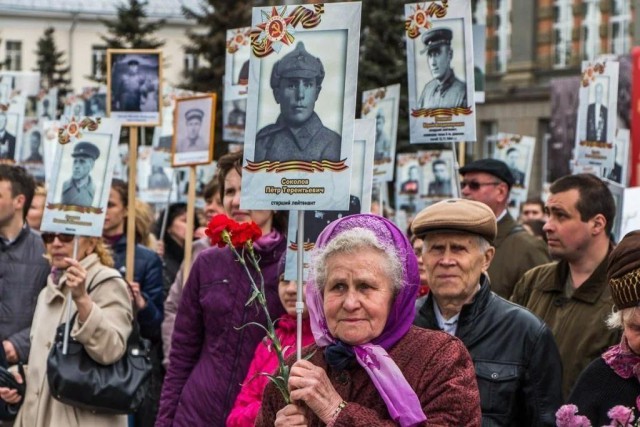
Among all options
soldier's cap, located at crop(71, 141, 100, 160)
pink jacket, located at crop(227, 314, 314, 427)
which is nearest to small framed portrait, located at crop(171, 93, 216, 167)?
soldier's cap, located at crop(71, 141, 100, 160)

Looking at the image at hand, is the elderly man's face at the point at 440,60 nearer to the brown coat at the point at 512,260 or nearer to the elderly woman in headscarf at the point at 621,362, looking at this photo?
the brown coat at the point at 512,260

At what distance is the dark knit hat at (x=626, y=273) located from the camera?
433 cm

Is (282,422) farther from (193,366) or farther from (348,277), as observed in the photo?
(193,366)

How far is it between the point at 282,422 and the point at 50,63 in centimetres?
6280

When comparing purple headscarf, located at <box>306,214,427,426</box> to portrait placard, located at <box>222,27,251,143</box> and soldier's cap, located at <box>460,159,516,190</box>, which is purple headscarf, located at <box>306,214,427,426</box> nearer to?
soldier's cap, located at <box>460,159,516,190</box>

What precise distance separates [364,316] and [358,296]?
6 cm

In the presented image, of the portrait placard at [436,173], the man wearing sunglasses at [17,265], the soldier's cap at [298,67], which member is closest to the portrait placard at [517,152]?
→ the portrait placard at [436,173]

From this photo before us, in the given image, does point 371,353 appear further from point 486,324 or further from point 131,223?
point 131,223

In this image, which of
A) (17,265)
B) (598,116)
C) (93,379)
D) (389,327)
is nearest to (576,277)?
(93,379)

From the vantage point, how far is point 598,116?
915 centimetres

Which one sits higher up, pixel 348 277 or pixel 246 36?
pixel 246 36

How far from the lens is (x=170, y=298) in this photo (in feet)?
27.3

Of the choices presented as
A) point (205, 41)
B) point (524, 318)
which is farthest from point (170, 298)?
point (205, 41)

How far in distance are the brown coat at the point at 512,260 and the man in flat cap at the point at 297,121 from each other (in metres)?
3.17
